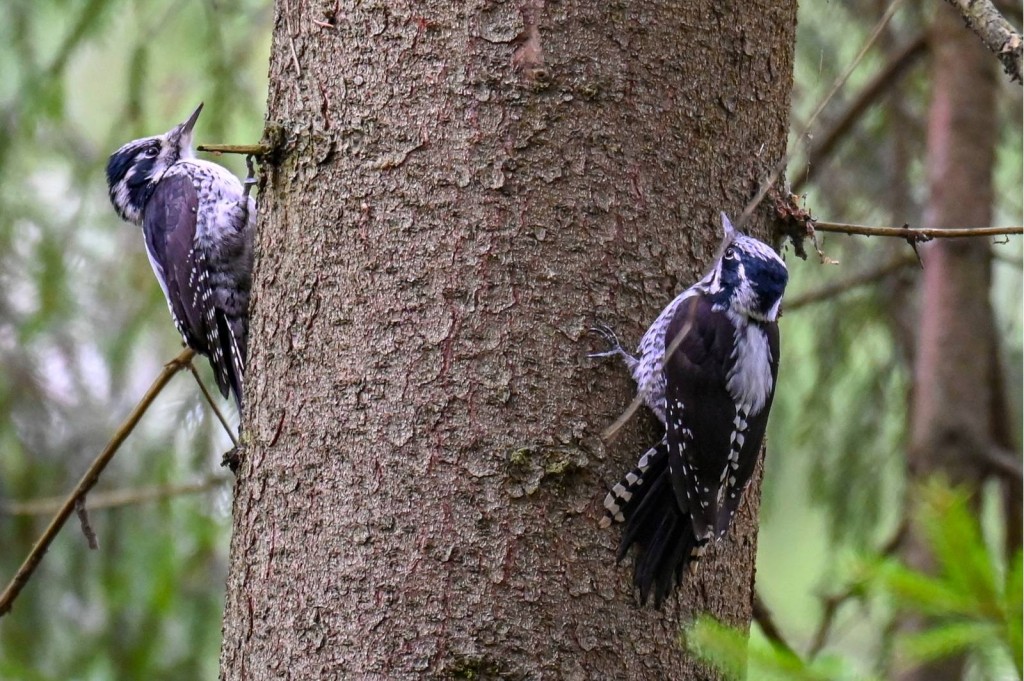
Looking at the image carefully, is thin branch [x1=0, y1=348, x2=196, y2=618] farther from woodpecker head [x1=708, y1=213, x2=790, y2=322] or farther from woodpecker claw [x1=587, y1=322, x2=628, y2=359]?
woodpecker head [x1=708, y1=213, x2=790, y2=322]

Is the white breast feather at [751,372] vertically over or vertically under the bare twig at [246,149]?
under

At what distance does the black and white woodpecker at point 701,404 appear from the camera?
217cm

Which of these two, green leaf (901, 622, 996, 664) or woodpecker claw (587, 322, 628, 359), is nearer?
green leaf (901, 622, 996, 664)

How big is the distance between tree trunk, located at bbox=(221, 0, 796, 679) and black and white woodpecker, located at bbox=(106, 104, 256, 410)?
135 centimetres

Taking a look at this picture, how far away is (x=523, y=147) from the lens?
222 centimetres

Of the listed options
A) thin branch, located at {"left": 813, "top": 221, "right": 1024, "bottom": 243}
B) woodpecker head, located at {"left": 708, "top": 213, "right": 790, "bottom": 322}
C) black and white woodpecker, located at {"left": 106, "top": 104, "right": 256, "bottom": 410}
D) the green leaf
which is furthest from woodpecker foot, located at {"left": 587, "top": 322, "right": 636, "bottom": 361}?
black and white woodpecker, located at {"left": 106, "top": 104, "right": 256, "bottom": 410}

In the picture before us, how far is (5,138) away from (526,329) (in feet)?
9.78

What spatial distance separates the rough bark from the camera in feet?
14.1

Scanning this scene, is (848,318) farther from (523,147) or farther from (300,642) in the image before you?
(300,642)

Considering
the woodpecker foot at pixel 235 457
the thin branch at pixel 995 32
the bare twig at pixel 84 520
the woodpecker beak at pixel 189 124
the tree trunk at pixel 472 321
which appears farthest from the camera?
the woodpecker beak at pixel 189 124

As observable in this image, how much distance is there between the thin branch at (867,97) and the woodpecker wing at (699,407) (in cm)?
149

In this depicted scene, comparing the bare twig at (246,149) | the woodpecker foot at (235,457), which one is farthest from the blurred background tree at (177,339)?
the bare twig at (246,149)

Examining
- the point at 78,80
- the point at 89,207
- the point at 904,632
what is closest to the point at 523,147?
the point at 904,632

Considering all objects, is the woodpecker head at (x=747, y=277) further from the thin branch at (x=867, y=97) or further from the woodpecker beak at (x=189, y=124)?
the woodpecker beak at (x=189, y=124)
